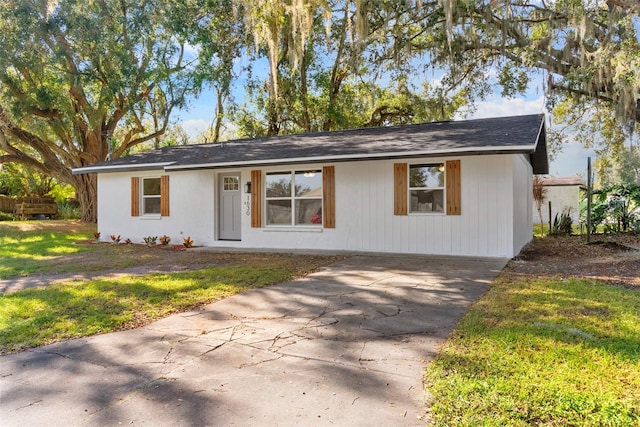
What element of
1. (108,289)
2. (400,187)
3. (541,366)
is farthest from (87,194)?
(541,366)

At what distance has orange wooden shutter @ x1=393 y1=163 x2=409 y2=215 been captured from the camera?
9227mm

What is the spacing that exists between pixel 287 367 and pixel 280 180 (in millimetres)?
7829

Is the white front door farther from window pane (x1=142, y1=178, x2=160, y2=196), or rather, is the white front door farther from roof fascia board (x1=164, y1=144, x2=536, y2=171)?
window pane (x1=142, y1=178, x2=160, y2=196)

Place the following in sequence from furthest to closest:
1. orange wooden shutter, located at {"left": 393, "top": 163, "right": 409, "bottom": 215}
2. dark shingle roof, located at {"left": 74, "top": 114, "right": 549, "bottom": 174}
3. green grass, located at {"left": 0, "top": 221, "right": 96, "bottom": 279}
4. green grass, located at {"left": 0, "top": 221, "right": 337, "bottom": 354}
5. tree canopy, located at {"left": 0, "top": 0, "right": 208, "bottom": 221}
A: 1. tree canopy, located at {"left": 0, "top": 0, "right": 208, "bottom": 221}
2. orange wooden shutter, located at {"left": 393, "top": 163, "right": 409, "bottom": 215}
3. dark shingle roof, located at {"left": 74, "top": 114, "right": 549, "bottom": 174}
4. green grass, located at {"left": 0, "top": 221, "right": 96, "bottom": 279}
5. green grass, located at {"left": 0, "top": 221, "right": 337, "bottom": 354}

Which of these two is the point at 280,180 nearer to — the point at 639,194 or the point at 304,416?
the point at 304,416

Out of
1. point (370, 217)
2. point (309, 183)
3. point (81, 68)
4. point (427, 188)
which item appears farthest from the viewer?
point (81, 68)

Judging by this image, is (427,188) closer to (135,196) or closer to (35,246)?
(135,196)

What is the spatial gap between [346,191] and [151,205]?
20.2ft

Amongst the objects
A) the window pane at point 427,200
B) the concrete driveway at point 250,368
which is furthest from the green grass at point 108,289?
the window pane at point 427,200

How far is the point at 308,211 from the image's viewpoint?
34.2ft

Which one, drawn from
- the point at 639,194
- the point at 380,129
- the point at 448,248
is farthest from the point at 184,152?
the point at 639,194

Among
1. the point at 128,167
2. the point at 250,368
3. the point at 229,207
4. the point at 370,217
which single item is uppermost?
the point at 128,167

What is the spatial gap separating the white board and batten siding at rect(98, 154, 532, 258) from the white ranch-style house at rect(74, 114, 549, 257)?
0.08ft

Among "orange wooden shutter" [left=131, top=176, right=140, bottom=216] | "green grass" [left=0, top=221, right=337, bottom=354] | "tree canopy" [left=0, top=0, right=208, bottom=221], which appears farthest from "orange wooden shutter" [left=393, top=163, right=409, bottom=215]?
"tree canopy" [left=0, top=0, right=208, bottom=221]
